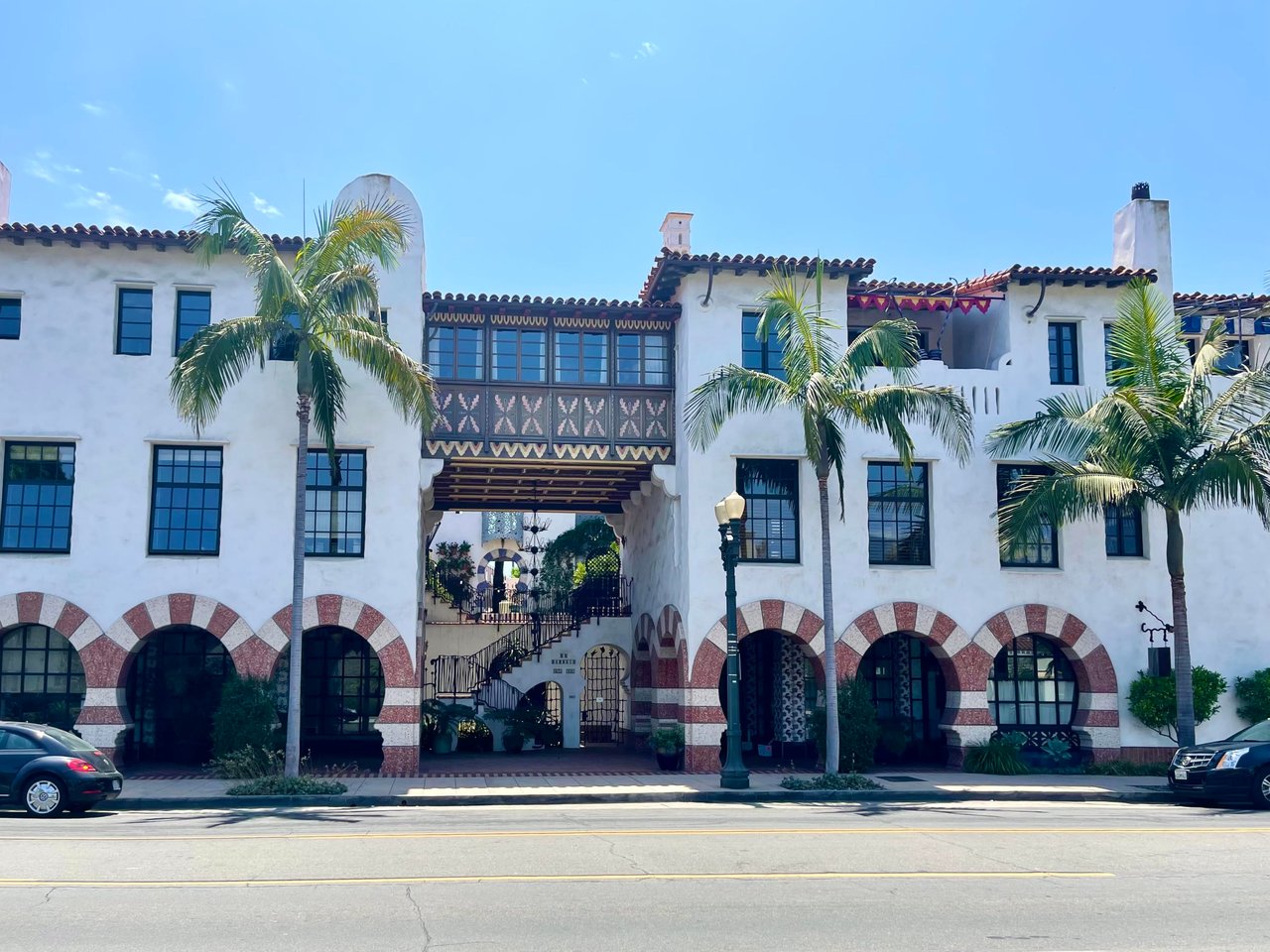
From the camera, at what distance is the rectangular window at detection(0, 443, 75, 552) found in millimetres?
20734

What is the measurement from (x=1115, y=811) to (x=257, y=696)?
1322cm

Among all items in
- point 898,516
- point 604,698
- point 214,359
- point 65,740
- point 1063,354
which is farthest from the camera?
point 604,698

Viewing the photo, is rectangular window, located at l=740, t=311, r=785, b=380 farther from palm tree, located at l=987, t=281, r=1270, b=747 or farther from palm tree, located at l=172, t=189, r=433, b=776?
palm tree, located at l=172, t=189, r=433, b=776

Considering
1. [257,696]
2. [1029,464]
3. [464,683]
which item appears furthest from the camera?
[464,683]

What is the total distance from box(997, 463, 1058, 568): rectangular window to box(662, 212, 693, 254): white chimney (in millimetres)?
7982

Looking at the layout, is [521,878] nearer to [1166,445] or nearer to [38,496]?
[38,496]

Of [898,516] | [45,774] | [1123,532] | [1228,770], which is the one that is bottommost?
[1228,770]

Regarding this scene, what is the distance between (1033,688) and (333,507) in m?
13.5

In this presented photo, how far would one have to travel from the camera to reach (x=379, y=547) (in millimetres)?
21172

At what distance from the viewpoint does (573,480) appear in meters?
25.4

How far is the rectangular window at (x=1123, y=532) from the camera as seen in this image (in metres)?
23.3

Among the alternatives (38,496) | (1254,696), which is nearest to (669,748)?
→ (1254,696)

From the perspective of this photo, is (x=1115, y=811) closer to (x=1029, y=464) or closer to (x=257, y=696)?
(x=1029, y=464)

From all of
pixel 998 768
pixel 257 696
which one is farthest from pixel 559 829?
pixel 998 768
